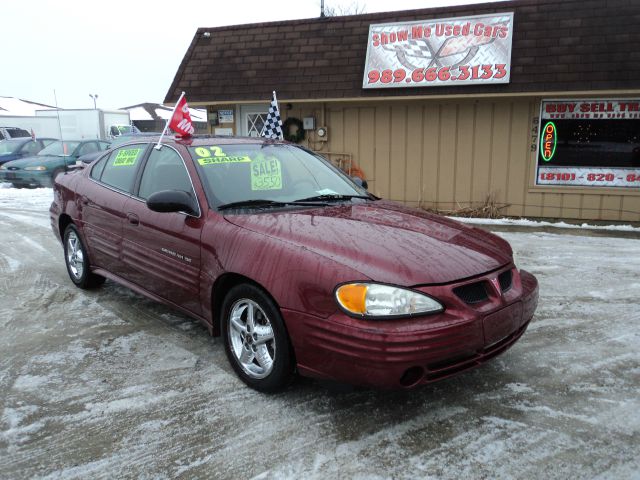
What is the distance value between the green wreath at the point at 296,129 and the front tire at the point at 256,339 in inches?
318

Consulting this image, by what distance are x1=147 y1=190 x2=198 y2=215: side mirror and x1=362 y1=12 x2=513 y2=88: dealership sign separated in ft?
23.1

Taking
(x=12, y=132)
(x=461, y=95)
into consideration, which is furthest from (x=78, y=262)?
(x=12, y=132)

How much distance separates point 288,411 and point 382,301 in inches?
37.0

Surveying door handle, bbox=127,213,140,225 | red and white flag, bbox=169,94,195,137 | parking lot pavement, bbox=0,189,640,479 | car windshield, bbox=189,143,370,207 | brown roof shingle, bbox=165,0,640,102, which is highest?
brown roof shingle, bbox=165,0,640,102

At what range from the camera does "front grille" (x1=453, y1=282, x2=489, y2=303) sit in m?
2.83

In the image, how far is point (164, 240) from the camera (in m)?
3.83

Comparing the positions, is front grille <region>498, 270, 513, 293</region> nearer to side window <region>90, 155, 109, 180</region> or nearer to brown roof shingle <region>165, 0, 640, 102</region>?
side window <region>90, 155, 109, 180</region>

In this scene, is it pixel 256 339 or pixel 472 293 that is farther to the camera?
pixel 256 339

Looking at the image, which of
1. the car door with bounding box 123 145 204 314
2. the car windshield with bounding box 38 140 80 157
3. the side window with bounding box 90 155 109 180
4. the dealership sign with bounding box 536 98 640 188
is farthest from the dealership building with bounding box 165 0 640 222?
the car door with bounding box 123 145 204 314

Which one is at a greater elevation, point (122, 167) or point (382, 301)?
point (122, 167)

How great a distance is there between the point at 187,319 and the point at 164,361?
81 cm

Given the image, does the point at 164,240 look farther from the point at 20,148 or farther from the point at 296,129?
the point at 20,148

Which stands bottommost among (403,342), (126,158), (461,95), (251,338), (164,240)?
(251,338)

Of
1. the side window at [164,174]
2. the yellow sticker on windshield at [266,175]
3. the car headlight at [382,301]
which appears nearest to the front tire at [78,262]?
the side window at [164,174]
